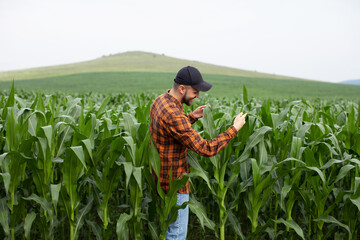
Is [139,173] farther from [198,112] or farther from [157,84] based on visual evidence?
[157,84]

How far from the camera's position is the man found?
2578 millimetres

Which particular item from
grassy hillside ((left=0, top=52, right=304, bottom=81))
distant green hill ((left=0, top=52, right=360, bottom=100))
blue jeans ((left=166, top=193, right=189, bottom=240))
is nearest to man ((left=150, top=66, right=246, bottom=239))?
blue jeans ((left=166, top=193, right=189, bottom=240))

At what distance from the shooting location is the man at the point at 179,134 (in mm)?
2578

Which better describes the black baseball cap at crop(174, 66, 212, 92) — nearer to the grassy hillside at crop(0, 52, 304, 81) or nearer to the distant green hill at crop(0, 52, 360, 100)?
the distant green hill at crop(0, 52, 360, 100)

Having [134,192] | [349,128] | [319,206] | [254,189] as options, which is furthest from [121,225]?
[349,128]

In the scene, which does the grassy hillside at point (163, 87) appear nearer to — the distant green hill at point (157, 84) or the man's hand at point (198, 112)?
the distant green hill at point (157, 84)

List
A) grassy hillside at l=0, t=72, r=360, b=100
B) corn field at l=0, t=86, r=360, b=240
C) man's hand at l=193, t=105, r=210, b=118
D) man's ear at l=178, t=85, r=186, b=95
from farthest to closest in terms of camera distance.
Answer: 1. grassy hillside at l=0, t=72, r=360, b=100
2. man's hand at l=193, t=105, r=210, b=118
3. corn field at l=0, t=86, r=360, b=240
4. man's ear at l=178, t=85, r=186, b=95

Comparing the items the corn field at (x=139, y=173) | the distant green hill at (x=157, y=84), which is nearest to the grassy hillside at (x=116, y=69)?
the distant green hill at (x=157, y=84)

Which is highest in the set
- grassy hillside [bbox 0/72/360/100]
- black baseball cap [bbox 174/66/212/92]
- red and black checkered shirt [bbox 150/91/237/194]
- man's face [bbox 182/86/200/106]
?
black baseball cap [bbox 174/66/212/92]

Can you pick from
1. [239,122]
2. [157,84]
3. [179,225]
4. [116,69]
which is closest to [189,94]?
[239,122]

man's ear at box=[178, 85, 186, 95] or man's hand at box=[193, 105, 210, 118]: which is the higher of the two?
man's ear at box=[178, 85, 186, 95]

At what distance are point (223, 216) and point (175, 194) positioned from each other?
73cm

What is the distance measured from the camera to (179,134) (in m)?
2.58

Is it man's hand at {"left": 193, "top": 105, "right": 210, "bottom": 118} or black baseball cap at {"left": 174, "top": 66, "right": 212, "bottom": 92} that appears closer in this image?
black baseball cap at {"left": 174, "top": 66, "right": 212, "bottom": 92}
